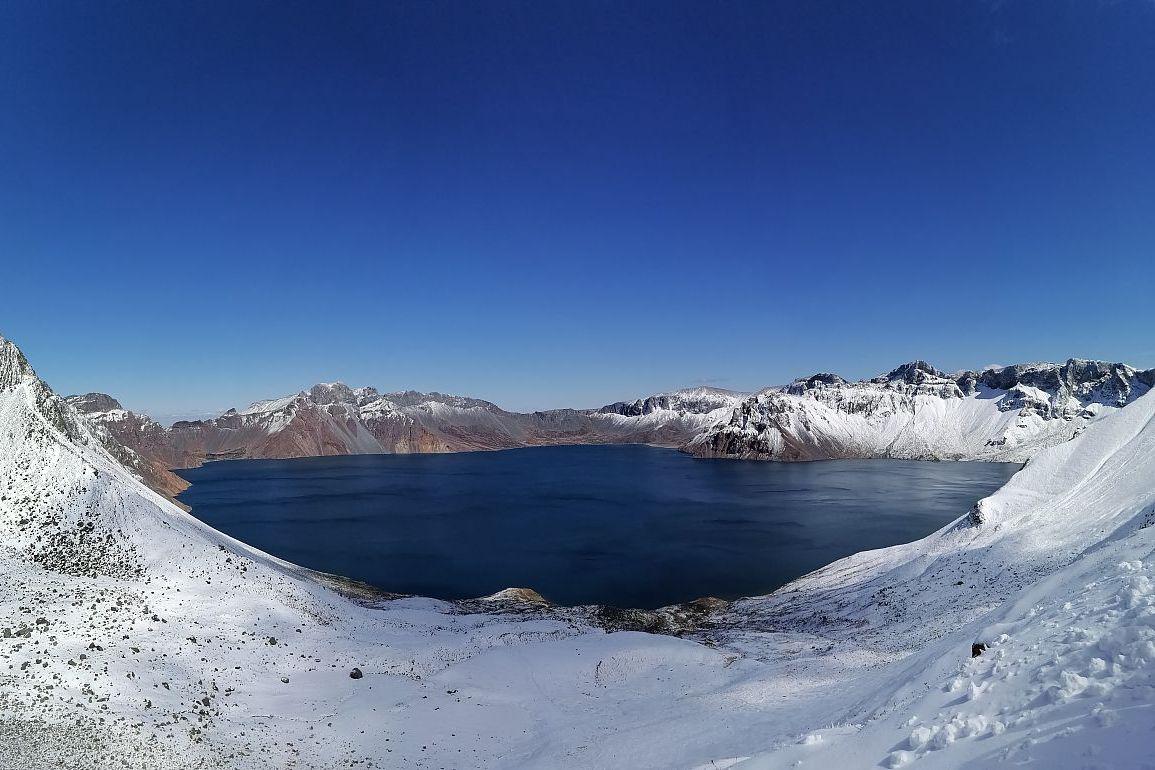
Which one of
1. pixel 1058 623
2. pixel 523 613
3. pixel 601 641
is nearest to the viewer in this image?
pixel 1058 623

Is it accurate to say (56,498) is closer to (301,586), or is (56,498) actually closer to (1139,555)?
(301,586)

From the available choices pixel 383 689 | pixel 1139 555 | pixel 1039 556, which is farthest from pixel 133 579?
pixel 1039 556

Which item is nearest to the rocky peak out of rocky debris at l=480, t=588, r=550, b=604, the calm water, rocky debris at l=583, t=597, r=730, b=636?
the calm water

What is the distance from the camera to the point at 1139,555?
1912cm

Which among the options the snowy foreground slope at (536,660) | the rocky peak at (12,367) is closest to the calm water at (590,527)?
the snowy foreground slope at (536,660)

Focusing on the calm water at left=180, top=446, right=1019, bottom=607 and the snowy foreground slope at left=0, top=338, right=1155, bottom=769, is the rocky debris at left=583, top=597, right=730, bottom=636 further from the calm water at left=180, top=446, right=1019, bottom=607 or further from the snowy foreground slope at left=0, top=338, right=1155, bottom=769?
the calm water at left=180, top=446, right=1019, bottom=607

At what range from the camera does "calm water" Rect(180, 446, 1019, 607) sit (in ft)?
245

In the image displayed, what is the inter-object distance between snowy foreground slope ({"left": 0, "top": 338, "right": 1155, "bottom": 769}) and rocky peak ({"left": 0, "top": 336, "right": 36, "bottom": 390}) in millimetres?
188

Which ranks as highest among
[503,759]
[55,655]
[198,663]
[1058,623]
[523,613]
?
[1058,623]

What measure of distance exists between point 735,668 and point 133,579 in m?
35.6

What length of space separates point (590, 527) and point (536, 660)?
79671 mm

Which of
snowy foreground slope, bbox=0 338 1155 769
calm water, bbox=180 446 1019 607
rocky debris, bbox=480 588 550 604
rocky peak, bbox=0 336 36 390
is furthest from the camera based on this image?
calm water, bbox=180 446 1019 607

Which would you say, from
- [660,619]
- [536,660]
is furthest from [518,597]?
[536,660]

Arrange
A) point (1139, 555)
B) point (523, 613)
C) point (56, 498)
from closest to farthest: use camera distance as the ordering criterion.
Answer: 1. point (1139, 555)
2. point (56, 498)
3. point (523, 613)
